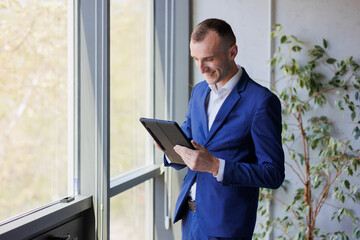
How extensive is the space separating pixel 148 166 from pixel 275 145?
1688 millimetres

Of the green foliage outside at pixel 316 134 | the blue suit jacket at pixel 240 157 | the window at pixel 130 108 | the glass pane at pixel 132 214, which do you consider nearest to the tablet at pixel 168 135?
the blue suit jacket at pixel 240 157

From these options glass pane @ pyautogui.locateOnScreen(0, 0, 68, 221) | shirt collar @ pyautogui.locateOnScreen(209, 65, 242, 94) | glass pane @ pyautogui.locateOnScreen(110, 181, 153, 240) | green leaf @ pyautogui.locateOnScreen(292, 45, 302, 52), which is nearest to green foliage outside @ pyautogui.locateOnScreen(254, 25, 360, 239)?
green leaf @ pyautogui.locateOnScreen(292, 45, 302, 52)

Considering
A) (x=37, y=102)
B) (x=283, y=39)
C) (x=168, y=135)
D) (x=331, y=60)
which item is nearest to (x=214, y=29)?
(x=168, y=135)

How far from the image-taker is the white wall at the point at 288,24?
3.07 m

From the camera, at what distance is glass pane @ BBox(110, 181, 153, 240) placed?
2.71 metres

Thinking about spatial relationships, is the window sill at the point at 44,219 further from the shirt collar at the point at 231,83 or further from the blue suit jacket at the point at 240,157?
the shirt collar at the point at 231,83

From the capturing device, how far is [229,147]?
175 centimetres

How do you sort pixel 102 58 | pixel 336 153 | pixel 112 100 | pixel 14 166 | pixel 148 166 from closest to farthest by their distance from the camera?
1. pixel 14 166
2. pixel 102 58
3. pixel 112 100
4. pixel 336 153
5. pixel 148 166

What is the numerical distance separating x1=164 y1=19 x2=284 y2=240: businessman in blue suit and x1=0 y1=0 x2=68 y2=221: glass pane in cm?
68

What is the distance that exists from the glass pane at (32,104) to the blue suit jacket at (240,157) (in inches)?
28.7

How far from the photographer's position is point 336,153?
9.84 feet

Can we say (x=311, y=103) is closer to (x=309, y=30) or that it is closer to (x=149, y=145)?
(x=309, y=30)

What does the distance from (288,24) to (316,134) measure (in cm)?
84

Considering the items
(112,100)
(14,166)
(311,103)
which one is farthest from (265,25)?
(14,166)
